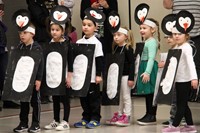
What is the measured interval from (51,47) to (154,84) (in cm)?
119

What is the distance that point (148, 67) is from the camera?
5352mm

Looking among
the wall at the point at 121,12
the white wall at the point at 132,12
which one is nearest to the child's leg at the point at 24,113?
the wall at the point at 121,12

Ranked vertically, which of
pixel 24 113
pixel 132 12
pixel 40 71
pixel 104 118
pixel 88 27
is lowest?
pixel 104 118

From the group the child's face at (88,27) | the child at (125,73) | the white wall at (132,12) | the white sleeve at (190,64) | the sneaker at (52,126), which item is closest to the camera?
the white sleeve at (190,64)

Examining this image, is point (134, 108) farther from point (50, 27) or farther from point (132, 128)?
point (50, 27)

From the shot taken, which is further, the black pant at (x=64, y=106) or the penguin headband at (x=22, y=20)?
the black pant at (x=64, y=106)

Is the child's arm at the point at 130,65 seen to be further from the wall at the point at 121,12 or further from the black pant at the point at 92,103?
the wall at the point at 121,12

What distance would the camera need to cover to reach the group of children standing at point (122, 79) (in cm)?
480

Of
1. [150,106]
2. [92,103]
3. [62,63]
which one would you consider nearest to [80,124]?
[92,103]

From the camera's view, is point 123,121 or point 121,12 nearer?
point 123,121

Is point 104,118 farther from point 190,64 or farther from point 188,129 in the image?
point 190,64

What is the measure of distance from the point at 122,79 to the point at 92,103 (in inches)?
16.2

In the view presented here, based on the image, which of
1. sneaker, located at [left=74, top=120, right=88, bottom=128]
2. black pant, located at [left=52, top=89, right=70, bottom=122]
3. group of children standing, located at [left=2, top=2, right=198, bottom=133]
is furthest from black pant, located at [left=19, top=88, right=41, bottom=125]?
sneaker, located at [left=74, top=120, right=88, bottom=128]

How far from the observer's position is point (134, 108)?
22.5 ft
